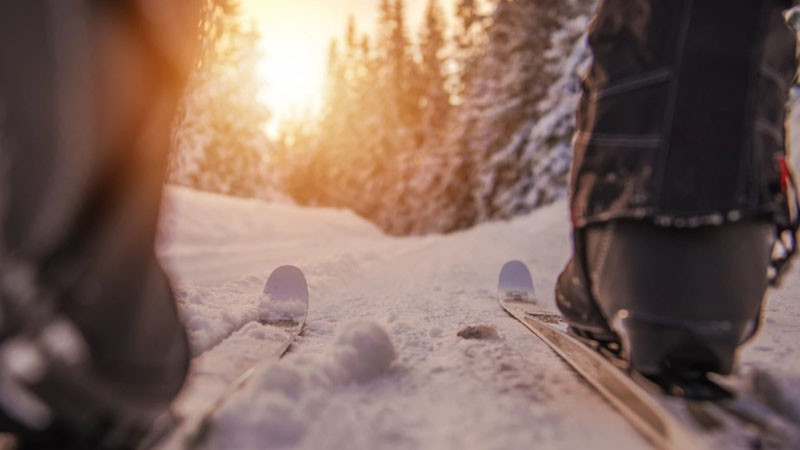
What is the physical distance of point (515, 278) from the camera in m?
3.36

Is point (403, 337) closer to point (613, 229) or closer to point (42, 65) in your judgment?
point (613, 229)

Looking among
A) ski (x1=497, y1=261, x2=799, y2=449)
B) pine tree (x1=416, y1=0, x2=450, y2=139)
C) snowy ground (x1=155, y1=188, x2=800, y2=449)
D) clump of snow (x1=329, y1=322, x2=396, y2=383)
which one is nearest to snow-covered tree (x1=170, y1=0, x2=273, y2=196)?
pine tree (x1=416, y1=0, x2=450, y2=139)

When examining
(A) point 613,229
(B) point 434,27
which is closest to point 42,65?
(A) point 613,229

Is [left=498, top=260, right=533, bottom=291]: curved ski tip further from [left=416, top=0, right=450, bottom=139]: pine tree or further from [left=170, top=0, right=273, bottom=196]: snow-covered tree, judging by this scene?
[left=416, top=0, right=450, bottom=139]: pine tree

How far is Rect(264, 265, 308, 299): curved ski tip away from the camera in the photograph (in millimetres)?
2246

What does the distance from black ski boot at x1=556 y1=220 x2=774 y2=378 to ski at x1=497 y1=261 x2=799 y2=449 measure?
0.06 metres

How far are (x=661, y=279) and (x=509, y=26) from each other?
75.8 feet

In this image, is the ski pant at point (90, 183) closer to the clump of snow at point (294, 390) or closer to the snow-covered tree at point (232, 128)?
the clump of snow at point (294, 390)

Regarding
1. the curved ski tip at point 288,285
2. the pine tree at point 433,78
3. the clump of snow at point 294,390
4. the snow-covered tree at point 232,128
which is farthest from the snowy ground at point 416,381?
the pine tree at point 433,78

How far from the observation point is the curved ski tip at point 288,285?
225cm

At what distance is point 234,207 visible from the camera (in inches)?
412

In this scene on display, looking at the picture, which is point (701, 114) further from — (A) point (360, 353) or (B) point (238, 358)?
(B) point (238, 358)

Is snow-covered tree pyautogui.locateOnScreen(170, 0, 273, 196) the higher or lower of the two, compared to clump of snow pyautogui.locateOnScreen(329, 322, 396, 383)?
higher

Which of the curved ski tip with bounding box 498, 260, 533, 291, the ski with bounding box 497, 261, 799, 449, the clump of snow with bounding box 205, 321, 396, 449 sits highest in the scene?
the ski with bounding box 497, 261, 799, 449
